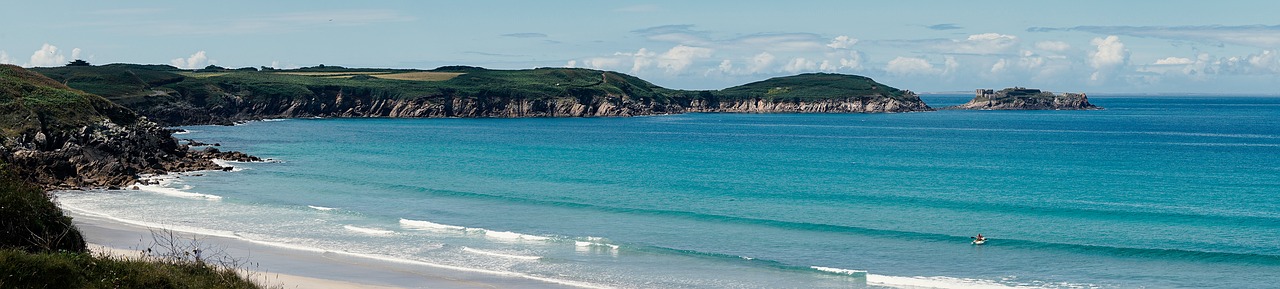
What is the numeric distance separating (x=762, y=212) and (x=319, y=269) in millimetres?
19936

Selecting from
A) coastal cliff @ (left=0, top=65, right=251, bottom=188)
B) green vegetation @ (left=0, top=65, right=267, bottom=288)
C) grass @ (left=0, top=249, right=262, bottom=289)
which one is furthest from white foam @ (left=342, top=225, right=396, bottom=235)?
coastal cliff @ (left=0, top=65, right=251, bottom=188)

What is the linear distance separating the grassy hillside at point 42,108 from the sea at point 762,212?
7.45 metres

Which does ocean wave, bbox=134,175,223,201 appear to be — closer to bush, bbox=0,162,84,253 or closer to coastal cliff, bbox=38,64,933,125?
bush, bbox=0,162,84,253

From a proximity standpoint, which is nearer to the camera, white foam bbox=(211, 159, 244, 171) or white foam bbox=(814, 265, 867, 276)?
white foam bbox=(814, 265, 867, 276)

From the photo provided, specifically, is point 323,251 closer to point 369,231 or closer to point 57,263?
point 369,231

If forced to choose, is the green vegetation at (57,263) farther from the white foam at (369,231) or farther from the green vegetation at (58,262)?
the white foam at (369,231)

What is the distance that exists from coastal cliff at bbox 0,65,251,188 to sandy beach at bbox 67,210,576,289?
16398 mm

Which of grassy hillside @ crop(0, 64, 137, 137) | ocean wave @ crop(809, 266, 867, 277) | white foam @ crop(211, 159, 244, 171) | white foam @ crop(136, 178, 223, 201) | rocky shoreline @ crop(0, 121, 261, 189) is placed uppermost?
grassy hillside @ crop(0, 64, 137, 137)

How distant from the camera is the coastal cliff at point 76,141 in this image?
51.8 m

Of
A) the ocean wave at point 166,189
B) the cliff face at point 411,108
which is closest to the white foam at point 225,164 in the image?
the ocean wave at point 166,189

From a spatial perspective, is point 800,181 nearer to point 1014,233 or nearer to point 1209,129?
point 1014,233

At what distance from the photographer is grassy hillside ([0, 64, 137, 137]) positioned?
183ft

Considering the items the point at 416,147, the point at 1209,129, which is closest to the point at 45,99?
the point at 416,147

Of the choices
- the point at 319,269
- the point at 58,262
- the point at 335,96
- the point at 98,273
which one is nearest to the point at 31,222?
the point at 98,273
